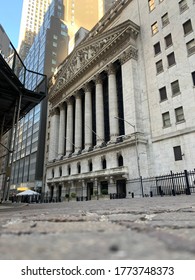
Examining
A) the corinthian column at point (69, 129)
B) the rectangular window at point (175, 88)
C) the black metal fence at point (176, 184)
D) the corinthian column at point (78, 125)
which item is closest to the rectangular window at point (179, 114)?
the rectangular window at point (175, 88)

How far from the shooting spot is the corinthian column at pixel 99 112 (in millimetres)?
32562

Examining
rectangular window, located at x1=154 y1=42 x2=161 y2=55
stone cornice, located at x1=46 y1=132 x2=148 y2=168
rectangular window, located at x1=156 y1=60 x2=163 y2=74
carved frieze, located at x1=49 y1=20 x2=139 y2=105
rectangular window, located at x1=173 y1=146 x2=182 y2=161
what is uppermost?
carved frieze, located at x1=49 y1=20 x2=139 y2=105

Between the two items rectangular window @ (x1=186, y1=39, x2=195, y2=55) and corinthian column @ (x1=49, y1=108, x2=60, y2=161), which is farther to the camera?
corinthian column @ (x1=49, y1=108, x2=60, y2=161)

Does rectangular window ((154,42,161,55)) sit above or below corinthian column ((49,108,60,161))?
above

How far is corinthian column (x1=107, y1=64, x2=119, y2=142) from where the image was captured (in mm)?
30303

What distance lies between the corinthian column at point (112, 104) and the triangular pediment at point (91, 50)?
4170 millimetres

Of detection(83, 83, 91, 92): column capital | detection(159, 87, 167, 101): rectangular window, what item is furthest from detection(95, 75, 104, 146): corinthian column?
detection(159, 87, 167, 101): rectangular window

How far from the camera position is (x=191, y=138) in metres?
22.0

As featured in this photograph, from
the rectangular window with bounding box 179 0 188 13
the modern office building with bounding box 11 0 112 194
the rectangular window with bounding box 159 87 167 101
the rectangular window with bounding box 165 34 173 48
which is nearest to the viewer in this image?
the rectangular window with bounding box 179 0 188 13

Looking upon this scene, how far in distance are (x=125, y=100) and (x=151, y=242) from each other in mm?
29606

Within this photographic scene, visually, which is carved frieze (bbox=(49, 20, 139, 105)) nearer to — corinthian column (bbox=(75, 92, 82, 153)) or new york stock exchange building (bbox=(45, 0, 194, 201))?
new york stock exchange building (bbox=(45, 0, 194, 201))

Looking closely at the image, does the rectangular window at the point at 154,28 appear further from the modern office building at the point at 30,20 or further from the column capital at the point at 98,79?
the modern office building at the point at 30,20
